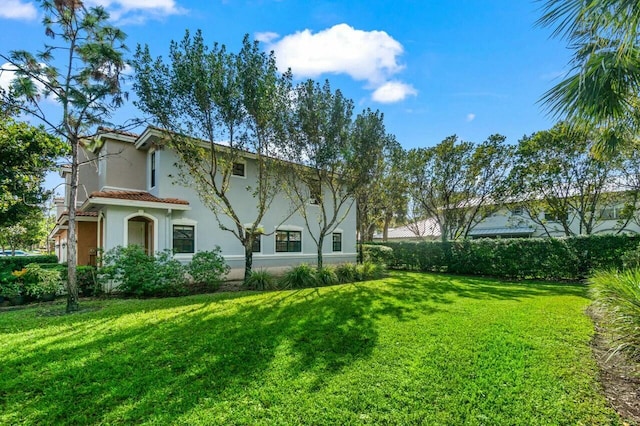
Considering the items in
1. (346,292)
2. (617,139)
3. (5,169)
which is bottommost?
(346,292)

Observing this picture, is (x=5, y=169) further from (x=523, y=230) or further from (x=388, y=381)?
(x=523, y=230)

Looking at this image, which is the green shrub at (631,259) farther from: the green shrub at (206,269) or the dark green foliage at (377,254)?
the green shrub at (206,269)

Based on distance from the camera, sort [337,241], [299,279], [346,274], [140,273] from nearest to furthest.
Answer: [140,273], [299,279], [346,274], [337,241]

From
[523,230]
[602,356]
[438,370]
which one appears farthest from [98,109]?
[523,230]

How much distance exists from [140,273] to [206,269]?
221cm

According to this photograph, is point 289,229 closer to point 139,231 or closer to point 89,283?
point 139,231

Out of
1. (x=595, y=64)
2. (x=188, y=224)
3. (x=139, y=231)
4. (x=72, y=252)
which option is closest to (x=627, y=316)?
(x=595, y=64)

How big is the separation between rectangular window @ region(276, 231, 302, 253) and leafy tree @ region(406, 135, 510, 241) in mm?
9596

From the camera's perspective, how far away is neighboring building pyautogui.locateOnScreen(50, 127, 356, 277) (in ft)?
40.7

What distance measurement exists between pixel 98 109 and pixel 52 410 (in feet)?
27.2

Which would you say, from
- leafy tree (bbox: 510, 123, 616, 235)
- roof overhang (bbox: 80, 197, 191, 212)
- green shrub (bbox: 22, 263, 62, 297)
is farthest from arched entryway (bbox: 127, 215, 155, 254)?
leafy tree (bbox: 510, 123, 616, 235)

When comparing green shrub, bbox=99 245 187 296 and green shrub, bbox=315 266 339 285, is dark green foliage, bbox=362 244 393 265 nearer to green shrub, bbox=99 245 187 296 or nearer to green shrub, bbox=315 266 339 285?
green shrub, bbox=315 266 339 285

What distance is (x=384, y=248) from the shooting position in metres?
22.0

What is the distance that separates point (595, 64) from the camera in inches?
217
